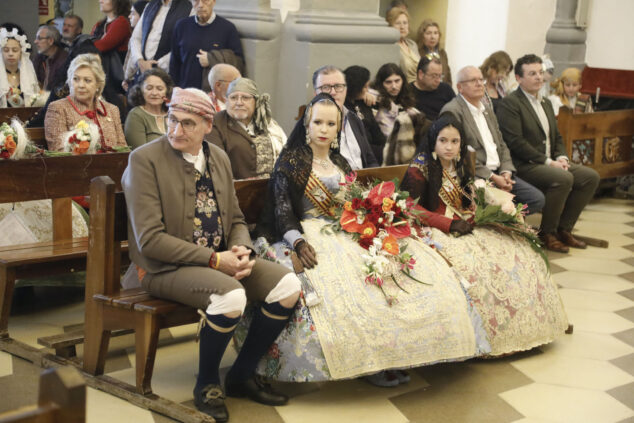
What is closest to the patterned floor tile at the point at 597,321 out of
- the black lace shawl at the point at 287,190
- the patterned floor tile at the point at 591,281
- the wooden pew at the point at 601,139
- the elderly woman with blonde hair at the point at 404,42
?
the patterned floor tile at the point at 591,281

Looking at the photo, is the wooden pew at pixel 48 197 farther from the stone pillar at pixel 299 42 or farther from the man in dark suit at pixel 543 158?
the man in dark suit at pixel 543 158

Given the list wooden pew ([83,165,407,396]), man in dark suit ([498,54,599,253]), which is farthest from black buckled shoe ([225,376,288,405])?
man in dark suit ([498,54,599,253])

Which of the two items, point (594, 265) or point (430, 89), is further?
point (430, 89)

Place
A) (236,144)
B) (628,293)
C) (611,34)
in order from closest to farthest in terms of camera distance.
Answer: (236,144) → (628,293) → (611,34)

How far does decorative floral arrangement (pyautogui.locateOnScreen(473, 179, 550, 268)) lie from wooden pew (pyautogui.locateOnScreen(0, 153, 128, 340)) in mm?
2030

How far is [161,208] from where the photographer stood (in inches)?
137

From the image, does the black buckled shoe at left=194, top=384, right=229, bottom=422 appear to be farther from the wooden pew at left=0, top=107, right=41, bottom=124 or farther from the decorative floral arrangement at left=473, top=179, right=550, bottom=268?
the wooden pew at left=0, top=107, right=41, bottom=124

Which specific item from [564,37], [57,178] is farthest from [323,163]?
[564,37]

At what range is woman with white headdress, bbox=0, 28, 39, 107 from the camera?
24.2 ft

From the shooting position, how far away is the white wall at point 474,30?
885cm

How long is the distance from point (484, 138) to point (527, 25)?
11.3 ft

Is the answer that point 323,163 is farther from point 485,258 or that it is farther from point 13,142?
point 13,142

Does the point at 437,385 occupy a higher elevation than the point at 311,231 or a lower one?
lower

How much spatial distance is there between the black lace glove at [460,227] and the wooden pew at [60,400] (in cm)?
311
